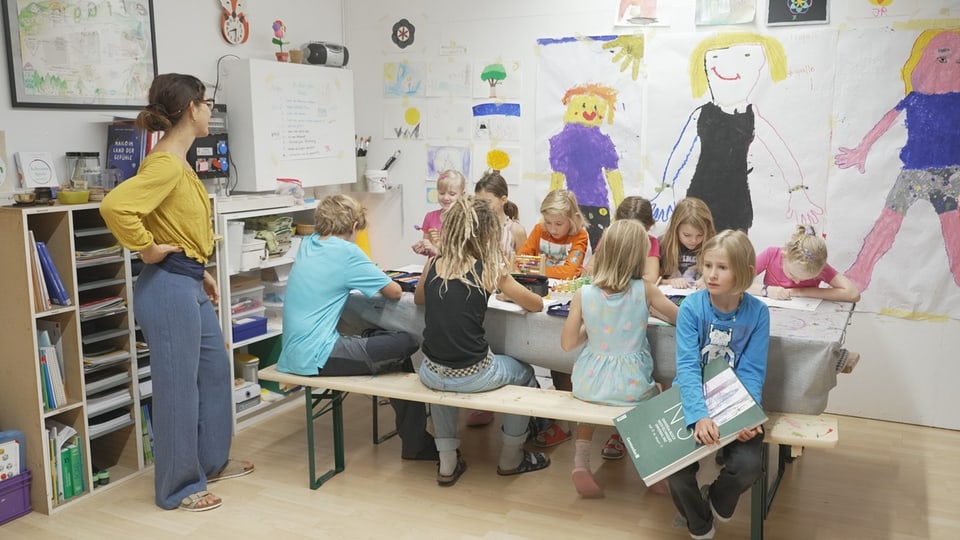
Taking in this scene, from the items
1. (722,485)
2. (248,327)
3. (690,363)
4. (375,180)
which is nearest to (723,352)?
(690,363)

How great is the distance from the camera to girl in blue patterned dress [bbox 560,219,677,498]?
8.88ft

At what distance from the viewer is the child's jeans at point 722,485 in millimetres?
2439

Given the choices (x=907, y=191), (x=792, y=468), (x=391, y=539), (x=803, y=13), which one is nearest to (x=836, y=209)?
(x=907, y=191)

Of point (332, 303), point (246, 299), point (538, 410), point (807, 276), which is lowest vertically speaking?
point (538, 410)

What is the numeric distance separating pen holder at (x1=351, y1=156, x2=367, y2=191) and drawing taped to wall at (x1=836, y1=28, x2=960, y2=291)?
263 centimetres

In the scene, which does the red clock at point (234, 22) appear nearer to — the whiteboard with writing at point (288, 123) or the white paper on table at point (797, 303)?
the whiteboard with writing at point (288, 123)

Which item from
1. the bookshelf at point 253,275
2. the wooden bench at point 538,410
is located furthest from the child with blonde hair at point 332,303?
the bookshelf at point 253,275

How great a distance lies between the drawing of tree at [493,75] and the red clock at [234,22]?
1.27 m

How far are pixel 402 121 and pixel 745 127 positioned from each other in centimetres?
194

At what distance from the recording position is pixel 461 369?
9.52ft

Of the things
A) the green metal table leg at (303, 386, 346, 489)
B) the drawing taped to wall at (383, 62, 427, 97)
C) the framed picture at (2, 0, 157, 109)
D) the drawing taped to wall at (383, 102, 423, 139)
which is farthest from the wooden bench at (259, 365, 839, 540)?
the drawing taped to wall at (383, 62, 427, 97)

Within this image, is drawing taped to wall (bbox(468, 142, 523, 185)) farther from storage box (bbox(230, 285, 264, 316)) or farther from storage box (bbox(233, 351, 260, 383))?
storage box (bbox(233, 351, 260, 383))

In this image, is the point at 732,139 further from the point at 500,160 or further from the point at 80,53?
the point at 80,53

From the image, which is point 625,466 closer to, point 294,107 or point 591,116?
point 591,116
